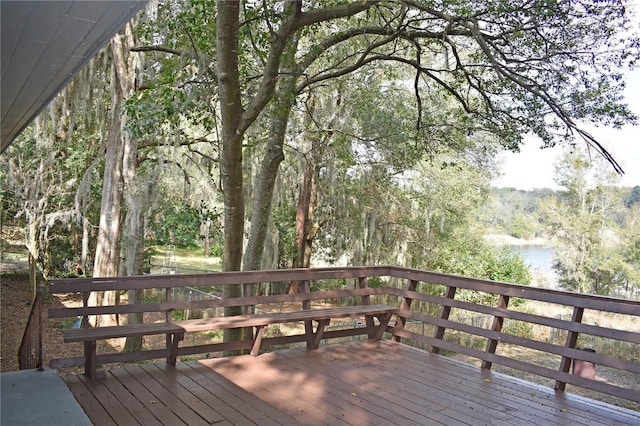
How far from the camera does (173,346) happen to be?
13.1 feet

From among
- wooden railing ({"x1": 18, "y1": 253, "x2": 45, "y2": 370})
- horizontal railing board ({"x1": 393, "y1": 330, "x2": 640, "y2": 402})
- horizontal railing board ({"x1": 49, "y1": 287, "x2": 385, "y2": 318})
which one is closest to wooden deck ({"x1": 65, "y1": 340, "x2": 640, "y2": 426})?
horizontal railing board ({"x1": 393, "y1": 330, "x2": 640, "y2": 402})

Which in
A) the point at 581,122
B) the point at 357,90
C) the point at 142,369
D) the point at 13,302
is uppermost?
the point at 357,90

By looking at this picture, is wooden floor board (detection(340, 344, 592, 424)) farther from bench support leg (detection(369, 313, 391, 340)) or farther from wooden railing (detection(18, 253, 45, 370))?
wooden railing (detection(18, 253, 45, 370))

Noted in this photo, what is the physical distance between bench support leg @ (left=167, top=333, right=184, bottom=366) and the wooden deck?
0.06m

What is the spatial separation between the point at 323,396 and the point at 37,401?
1.72 meters

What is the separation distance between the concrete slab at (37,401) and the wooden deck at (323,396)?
0.60ft

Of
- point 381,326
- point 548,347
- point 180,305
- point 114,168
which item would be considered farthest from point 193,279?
point 114,168

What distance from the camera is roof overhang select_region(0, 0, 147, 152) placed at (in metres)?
1.20

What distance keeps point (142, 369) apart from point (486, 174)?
12974 millimetres

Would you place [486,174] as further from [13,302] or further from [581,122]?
[13,302]

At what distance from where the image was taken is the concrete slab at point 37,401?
261cm

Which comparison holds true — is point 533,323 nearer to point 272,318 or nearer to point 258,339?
point 272,318

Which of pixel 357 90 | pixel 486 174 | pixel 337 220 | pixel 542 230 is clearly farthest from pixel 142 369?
pixel 542 230

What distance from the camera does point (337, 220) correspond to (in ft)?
45.9
